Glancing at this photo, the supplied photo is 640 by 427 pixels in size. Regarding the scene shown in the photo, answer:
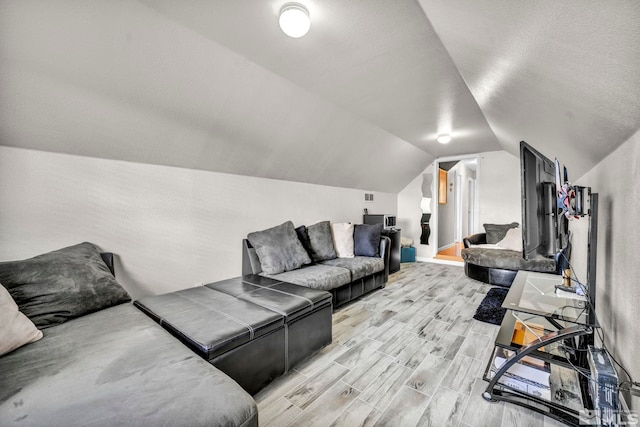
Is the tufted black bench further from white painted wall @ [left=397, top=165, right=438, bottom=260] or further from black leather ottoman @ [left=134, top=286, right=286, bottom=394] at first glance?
white painted wall @ [left=397, top=165, right=438, bottom=260]

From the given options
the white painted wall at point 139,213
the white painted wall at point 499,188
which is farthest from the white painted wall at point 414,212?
the white painted wall at point 139,213

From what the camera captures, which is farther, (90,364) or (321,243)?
(321,243)

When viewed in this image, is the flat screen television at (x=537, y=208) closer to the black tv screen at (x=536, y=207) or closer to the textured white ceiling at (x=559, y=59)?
the black tv screen at (x=536, y=207)

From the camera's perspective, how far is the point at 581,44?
93 cm

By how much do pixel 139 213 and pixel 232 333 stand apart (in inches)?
63.4

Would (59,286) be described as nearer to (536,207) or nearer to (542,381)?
(536,207)

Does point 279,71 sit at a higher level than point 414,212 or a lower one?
higher

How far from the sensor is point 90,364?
1.04 metres

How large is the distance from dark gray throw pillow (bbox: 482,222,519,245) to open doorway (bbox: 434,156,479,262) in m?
0.70

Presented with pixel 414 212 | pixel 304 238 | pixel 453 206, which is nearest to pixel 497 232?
pixel 414 212

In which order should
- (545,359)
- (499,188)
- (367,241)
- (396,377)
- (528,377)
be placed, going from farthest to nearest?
(499,188)
(367,241)
(396,377)
(528,377)
(545,359)

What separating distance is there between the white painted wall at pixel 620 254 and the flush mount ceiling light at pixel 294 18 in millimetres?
1844

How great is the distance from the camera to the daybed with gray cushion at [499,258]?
3621 mm

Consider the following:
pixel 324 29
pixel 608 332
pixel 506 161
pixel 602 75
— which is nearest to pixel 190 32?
pixel 324 29
